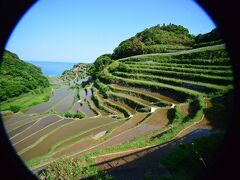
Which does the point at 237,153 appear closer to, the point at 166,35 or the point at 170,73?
the point at 170,73

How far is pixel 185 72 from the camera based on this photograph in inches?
1149

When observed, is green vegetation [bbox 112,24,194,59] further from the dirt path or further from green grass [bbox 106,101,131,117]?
the dirt path

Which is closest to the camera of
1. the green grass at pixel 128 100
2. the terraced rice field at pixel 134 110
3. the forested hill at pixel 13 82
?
the terraced rice field at pixel 134 110

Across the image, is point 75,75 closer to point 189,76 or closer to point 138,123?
point 189,76

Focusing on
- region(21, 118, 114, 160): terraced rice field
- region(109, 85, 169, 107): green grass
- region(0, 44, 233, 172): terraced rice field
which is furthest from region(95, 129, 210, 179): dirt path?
region(109, 85, 169, 107): green grass

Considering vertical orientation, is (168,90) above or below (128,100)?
above

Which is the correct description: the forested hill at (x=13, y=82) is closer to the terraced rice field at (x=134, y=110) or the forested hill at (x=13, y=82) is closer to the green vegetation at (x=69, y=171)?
the terraced rice field at (x=134, y=110)

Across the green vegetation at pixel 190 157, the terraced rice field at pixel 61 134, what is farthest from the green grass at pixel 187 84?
the green vegetation at pixel 190 157

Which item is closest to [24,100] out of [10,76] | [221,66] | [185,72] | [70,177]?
[10,76]

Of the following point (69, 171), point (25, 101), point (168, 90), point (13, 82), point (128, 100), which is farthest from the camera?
Answer: point (13, 82)

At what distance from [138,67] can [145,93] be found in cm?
999

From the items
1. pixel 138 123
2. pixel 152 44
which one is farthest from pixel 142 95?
pixel 152 44

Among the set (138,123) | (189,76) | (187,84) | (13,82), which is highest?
(13,82)

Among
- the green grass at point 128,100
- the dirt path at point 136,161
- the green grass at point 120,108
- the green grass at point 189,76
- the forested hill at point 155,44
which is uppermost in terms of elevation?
the forested hill at point 155,44
